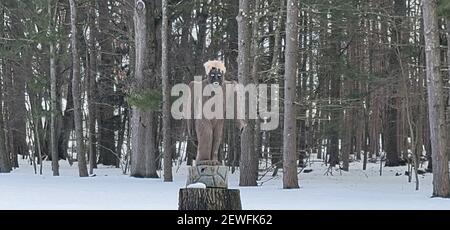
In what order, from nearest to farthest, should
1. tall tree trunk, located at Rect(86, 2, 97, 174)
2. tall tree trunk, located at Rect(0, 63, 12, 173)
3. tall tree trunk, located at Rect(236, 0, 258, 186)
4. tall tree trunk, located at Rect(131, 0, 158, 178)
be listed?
tall tree trunk, located at Rect(236, 0, 258, 186), tall tree trunk, located at Rect(131, 0, 158, 178), tall tree trunk, located at Rect(0, 63, 12, 173), tall tree trunk, located at Rect(86, 2, 97, 174)

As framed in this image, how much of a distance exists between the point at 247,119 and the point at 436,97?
4795 mm

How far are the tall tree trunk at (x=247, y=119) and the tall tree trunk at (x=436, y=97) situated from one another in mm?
4517

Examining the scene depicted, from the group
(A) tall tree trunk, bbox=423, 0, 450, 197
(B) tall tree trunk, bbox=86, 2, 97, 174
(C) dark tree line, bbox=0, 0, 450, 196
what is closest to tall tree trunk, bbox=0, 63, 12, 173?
(C) dark tree line, bbox=0, 0, 450, 196

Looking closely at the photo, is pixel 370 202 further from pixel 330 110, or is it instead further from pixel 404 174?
pixel 404 174

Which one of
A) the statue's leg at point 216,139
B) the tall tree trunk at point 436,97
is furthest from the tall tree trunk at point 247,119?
the statue's leg at point 216,139

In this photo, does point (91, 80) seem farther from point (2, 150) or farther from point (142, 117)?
point (142, 117)

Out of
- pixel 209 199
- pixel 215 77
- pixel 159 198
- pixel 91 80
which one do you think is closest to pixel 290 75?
pixel 159 198

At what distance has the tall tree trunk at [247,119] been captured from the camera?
15477mm

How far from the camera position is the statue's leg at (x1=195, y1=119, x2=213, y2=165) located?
332 inches

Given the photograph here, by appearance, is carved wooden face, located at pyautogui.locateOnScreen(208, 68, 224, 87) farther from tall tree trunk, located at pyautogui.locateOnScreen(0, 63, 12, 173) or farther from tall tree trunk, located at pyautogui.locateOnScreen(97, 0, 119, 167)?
tall tree trunk, located at pyautogui.locateOnScreen(0, 63, 12, 173)

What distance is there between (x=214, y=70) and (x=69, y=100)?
2482cm

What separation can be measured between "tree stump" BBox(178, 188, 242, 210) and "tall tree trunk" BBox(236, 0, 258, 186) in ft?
26.1

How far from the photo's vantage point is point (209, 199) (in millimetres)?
7414
